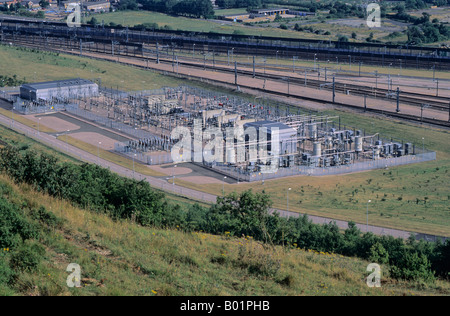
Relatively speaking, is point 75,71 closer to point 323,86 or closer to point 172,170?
point 323,86

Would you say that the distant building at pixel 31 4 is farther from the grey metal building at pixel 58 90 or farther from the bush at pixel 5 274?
the bush at pixel 5 274

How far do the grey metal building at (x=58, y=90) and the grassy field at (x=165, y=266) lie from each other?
40.2 meters

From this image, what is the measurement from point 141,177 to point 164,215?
17.8m

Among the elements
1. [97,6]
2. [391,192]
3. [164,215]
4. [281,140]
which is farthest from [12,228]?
[97,6]

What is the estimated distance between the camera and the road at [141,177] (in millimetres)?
27078

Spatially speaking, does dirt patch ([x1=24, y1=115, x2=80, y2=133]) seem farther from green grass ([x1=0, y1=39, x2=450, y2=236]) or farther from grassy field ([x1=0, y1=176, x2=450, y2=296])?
grassy field ([x1=0, y1=176, x2=450, y2=296])

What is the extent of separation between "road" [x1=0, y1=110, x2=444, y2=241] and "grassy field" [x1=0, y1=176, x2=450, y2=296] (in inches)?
390

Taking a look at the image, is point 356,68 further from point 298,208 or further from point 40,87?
point 298,208

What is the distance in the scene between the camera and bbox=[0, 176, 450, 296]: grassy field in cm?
1107

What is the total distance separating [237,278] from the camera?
1216 centimetres

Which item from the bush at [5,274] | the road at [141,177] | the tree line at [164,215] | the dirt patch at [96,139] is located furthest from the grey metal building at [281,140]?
the bush at [5,274]

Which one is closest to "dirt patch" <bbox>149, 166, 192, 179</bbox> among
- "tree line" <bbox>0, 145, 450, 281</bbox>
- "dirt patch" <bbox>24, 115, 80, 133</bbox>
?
"dirt patch" <bbox>24, 115, 80, 133</bbox>

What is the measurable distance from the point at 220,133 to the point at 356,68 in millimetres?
38372

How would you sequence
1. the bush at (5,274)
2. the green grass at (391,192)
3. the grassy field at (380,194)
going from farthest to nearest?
1. the green grass at (391,192)
2. the grassy field at (380,194)
3. the bush at (5,274)
